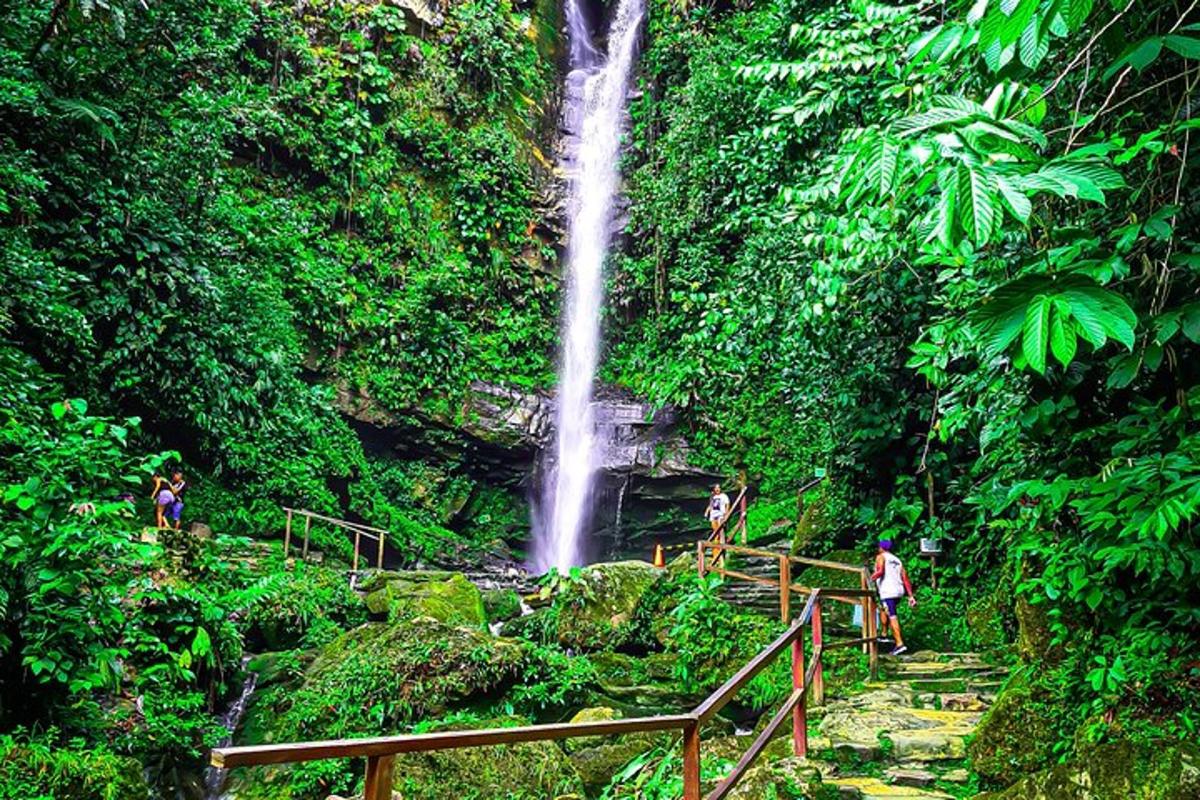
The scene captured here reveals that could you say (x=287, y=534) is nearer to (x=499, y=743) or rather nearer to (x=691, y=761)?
(x=691, y=761)

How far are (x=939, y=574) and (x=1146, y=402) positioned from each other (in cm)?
572

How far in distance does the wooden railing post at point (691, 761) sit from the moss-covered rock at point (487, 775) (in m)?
2.81

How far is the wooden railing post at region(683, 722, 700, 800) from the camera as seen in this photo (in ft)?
7.44

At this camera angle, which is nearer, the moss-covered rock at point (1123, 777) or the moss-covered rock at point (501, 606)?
the moss-covered rock at point (1123, 777)

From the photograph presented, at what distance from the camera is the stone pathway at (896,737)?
3.51 meters

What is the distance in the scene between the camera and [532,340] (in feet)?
58.3

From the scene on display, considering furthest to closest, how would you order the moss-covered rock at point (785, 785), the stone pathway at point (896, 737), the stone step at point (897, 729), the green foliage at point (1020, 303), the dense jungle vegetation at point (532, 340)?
the stone step at point (897, 729) < the stone pathway at point (896, 737) < the moss-covered rock at point (785, 785) < the dense jungle vegetation at point (532, 340) < the green foliage at point (1020, 303)

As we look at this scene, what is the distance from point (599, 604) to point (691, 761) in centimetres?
694

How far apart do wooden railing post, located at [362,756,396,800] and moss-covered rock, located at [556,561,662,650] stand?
7339 mm

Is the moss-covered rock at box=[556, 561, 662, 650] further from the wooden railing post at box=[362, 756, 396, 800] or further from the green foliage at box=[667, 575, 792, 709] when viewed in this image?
the wooden railing post at box=[362, 756, 396, 800]

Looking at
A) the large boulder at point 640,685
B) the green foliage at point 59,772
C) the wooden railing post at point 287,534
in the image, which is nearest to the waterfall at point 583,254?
the wooden railing post at point 287,534

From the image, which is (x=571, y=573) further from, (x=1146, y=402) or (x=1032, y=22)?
(x=1032, y=22)

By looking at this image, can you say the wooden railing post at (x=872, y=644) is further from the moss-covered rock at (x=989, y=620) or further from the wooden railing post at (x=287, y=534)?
the wooden railing post at (x=287, y=534)

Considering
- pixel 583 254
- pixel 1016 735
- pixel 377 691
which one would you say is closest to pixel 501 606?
pixel 377 691
